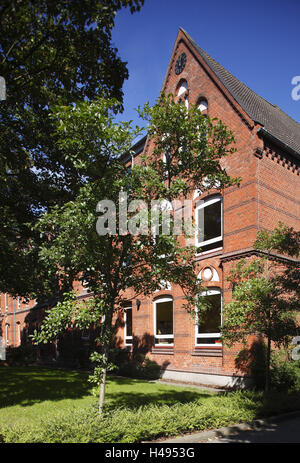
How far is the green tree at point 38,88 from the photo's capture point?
26.6 feet

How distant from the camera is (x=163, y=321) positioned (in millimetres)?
17047

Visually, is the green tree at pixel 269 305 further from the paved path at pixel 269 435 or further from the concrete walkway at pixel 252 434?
the paved path at pixel 269 435

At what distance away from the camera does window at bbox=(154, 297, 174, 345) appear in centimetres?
1656

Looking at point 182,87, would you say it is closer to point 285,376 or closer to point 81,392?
Answer: point 285,376

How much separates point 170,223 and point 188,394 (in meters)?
7.30

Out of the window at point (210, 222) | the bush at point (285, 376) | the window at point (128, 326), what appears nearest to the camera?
the bush at point (285, 376)

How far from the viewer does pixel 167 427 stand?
263 inches

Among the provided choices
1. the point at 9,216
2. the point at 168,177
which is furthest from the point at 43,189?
the point at 168,177

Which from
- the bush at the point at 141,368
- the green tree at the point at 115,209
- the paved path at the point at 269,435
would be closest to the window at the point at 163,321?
the bush at the point at 141,368

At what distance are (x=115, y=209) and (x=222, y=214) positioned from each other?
26.5ft

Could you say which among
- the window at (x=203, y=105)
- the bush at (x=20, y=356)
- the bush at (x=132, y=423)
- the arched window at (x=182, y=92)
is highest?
the arched window at (x=182, y=92)

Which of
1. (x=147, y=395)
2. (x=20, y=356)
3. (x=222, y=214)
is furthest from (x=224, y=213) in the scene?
(x=20, y=356)

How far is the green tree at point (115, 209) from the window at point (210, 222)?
688 centimetres

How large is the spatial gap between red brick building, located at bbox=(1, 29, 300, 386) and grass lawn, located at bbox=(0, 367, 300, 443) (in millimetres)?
1817
